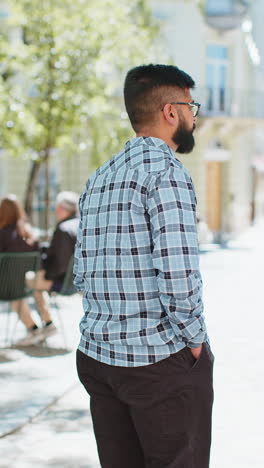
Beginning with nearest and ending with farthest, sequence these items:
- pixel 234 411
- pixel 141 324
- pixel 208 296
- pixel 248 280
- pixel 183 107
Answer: pixel 141 324 < pixel 183 107 < pixel 234 411 < pixel 208 296 < pixel 248 280

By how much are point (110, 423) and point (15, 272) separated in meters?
4.65

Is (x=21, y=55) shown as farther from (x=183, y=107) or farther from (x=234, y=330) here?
(x=183, y=107)

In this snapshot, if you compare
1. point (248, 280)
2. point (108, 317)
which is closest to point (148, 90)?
point (108, 317)

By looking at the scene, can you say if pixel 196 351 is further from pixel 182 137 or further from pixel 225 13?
pixel 225 13

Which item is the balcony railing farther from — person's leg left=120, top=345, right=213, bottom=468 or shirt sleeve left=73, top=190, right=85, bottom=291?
person's leg left=120, top=345, right=213, bottom=468

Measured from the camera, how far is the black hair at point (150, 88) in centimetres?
219

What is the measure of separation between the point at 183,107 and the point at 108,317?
69 cm

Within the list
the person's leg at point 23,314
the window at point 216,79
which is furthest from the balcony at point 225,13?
the person's leg at point 23,314

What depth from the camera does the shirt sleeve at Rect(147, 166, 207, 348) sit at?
2.02 meters

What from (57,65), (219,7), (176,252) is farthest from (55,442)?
(219,7)

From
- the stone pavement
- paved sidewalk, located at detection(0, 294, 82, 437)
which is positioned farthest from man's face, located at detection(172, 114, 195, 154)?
paved sidewalk, located at detection(0, 294, 82, 437)

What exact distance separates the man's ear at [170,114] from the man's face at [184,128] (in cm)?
1

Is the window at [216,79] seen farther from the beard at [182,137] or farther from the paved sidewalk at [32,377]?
the beard at [182,137]

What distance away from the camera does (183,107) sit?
2223 mm
